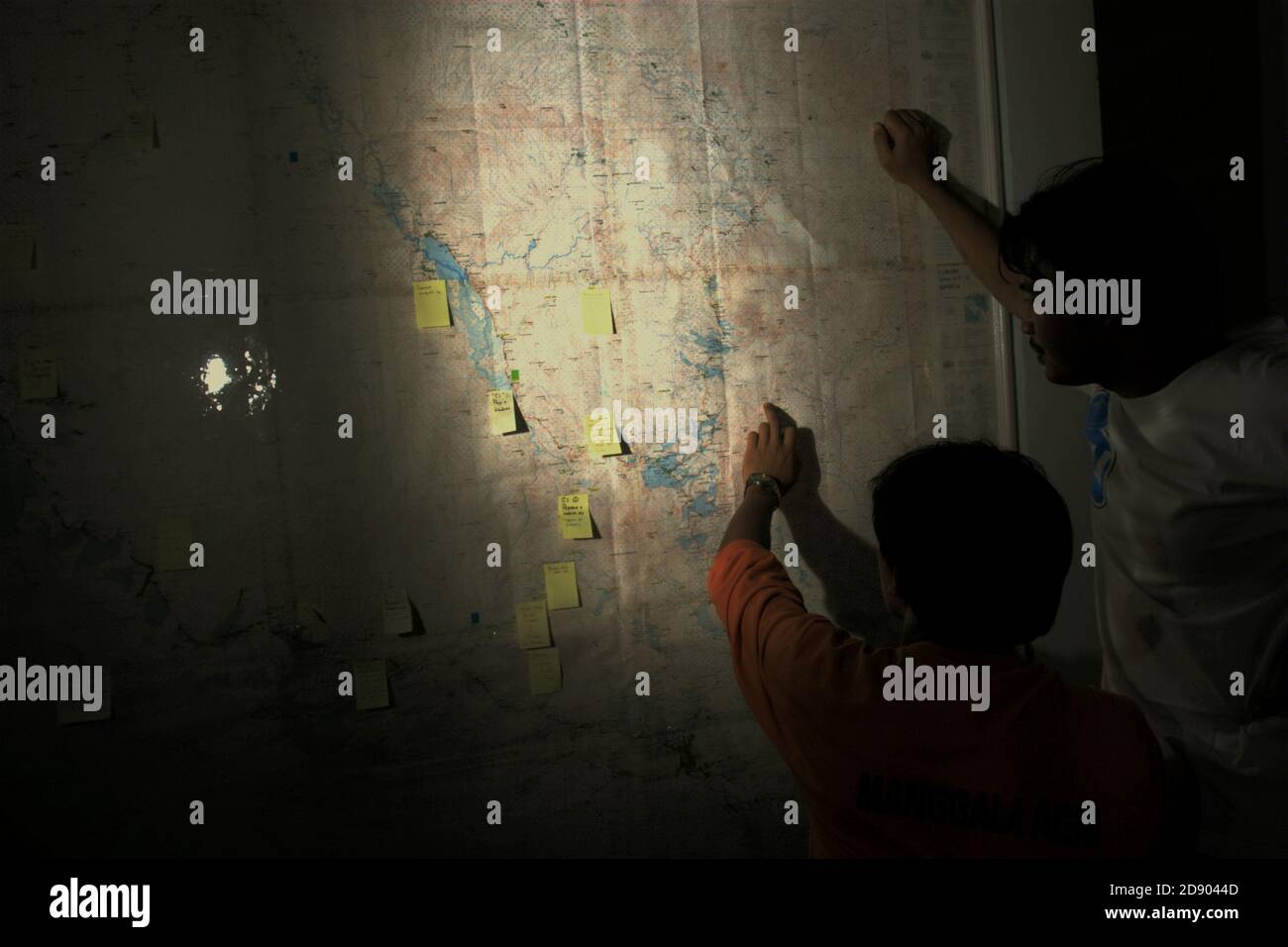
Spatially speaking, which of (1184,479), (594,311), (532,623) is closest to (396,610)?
(532,623)

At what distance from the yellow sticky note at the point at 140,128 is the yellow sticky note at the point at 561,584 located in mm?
1270

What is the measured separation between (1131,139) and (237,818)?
2.83 m

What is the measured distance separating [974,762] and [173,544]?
164 centimetres

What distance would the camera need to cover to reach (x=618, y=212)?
1764 mm

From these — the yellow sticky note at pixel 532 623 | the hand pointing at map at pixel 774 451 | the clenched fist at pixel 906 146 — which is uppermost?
the clenched fist at pixel 906 146

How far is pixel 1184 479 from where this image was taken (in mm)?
1290

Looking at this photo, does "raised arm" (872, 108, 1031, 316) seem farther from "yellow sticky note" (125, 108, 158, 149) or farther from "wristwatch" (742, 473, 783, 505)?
"yellow sticky note" (125, 108, 158, 149)

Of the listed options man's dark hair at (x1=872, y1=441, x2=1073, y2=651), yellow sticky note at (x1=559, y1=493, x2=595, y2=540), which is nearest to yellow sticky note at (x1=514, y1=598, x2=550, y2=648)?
yellow sticky note at (x1=559, y1=493, x2=595, y2=540)

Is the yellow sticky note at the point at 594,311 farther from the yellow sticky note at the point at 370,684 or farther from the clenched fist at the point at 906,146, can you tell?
the yellow sticky note at the point at 370,684

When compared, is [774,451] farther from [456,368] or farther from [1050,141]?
[1050,141]

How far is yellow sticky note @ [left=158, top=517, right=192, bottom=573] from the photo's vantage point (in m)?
1.67

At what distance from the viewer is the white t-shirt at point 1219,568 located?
1.23 metres

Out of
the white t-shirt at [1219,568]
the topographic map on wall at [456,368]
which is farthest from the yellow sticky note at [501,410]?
the white t-shirt at [1219,568]
